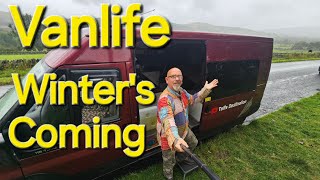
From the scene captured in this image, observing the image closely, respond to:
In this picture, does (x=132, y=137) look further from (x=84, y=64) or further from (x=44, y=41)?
(x=44, y=41)

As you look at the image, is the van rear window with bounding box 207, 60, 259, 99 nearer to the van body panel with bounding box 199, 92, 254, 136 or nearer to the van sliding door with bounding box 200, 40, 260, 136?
the van sliding door with bounding box 200, 40, 260, 136

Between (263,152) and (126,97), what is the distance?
3.79 m

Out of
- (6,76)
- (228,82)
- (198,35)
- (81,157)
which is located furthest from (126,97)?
(6,76)

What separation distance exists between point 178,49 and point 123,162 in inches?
109

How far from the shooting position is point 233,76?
16.3 ft

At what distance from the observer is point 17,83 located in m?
3.05

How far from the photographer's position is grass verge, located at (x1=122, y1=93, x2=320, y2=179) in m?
4.52

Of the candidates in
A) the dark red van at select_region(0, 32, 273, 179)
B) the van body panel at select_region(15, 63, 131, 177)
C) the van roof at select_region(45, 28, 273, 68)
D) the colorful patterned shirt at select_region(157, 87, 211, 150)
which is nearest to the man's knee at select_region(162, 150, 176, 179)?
the colorful patterned shirt at select_region(157, 87, 211, 150)

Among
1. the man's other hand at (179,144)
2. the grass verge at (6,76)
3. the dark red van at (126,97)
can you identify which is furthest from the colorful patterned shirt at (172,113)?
the grass verge at (6,76)

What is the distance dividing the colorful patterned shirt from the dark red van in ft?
1.74

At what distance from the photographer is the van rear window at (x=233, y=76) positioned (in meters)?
4.58

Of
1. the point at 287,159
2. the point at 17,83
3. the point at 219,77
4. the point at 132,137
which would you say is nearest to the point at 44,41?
the point at 17,83

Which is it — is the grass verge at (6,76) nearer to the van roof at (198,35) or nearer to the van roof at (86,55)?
the van roof at (86,55)

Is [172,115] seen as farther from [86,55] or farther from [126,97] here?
[86,55]
